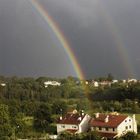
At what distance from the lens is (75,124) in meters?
26.0

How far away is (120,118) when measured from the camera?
82.6 ft

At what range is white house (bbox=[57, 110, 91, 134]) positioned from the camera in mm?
25906

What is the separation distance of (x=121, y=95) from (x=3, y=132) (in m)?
24.5

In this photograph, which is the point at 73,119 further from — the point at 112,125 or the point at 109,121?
the point at 112,125

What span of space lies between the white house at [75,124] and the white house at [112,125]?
69 centimetres

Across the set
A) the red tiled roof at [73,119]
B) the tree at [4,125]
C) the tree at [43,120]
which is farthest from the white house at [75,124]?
the tree at [4,125]

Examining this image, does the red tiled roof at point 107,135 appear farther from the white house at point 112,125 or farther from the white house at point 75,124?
the white house at point 75,124

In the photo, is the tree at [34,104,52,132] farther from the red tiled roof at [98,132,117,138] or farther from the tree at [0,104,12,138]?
the red tiled roof at [98,132,117,138]

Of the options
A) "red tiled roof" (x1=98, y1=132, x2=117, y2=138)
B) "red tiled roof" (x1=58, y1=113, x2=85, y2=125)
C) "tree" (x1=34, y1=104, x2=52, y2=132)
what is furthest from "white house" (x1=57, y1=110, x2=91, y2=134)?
"red tiled roof" (x1=98, y1=132, x2=117, y2=138)

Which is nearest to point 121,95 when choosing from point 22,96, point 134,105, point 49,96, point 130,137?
point 134,105

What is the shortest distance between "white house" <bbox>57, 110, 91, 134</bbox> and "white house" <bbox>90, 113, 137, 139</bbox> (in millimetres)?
692

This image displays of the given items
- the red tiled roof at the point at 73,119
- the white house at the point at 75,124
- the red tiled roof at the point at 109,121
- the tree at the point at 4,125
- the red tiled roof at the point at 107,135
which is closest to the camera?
the tree at the point at 4,125

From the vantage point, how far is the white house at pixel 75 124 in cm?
2591

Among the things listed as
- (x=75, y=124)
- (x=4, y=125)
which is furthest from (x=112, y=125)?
(x=4, y=125)
